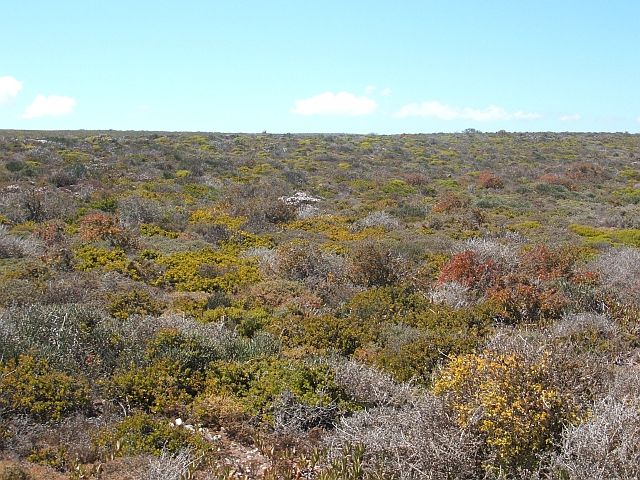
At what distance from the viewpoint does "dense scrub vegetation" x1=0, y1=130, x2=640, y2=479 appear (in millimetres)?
4051

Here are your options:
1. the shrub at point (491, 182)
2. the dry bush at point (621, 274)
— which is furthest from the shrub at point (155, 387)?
the shrub at point (491, 182)

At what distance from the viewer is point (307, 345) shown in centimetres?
657

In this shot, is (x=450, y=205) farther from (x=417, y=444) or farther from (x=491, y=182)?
(x=417, y=444)

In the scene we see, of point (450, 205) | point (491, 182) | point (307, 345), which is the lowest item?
point (307, 345)

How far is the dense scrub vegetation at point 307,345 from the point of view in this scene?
4051mm

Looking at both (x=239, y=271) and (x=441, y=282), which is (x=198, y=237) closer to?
(x=239, y=271)

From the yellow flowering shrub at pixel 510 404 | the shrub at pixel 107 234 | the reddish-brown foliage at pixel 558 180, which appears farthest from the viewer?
the reddish-brown foliage at pixel 558 180

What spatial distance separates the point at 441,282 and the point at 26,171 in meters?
18.6

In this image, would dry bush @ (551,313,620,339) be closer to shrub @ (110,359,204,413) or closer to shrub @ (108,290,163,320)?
shrub @ (110,359,204,413)

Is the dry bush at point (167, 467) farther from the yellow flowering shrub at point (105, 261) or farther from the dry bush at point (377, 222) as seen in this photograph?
the dry bush at point (377, 222)

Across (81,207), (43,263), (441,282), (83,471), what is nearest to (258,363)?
(83,471)

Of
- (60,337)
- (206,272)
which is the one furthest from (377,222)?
(60,337)

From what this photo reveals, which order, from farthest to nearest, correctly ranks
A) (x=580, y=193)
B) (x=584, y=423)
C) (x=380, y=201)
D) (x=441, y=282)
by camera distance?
(x=580, y=193)
(x=380, y=201)
(x=441, y=282)
(x=584, y=423)

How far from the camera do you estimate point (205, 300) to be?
8398 mm
